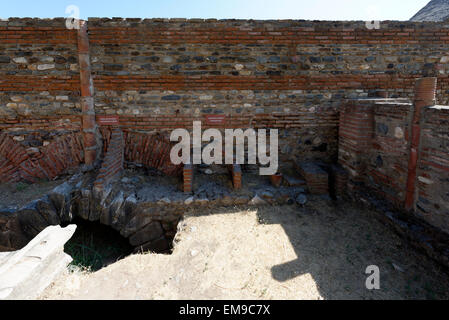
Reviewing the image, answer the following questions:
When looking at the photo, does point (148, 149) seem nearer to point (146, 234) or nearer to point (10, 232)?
point (146, 234)

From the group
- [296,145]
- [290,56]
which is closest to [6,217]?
[296,145]

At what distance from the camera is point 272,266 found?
3033mm

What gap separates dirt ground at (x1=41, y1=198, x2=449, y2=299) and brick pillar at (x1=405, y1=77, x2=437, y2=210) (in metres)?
0.62

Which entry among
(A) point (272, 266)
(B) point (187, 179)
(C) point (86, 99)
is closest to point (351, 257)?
(A) point (272, 266)

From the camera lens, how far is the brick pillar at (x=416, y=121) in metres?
3.18

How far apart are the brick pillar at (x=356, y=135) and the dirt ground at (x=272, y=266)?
2.84 feet

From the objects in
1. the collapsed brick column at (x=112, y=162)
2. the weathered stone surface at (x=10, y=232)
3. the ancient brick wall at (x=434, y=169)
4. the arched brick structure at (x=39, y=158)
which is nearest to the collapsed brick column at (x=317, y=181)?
the ancient brick wall at (x=434, y=169)

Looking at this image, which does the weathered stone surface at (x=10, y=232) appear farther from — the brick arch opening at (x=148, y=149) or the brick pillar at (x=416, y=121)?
the brick pillar at (x=416, y=121)

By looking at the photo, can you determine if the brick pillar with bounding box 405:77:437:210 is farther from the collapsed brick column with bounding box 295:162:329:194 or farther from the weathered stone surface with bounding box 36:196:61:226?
the weathered stone surface with bounding box 36:196:61:226

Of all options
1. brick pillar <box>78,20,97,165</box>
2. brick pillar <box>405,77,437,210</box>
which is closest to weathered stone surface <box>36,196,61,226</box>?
brick pillar <box>78,20,97,165</box>

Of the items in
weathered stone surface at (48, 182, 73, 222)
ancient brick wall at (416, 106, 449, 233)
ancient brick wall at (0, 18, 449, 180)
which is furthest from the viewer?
ancient brick wall at (0, 18, 449, 180)

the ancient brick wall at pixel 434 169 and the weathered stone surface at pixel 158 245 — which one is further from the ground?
the ancient brick wall at pixel 434 169

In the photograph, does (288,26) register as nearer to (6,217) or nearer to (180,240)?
(180,240)

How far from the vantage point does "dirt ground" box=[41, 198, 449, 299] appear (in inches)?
103
